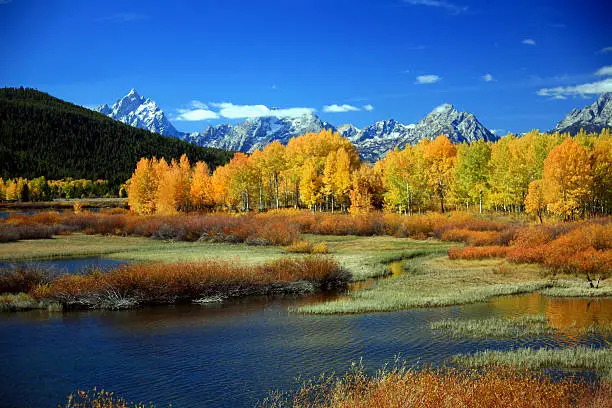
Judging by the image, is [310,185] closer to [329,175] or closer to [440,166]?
[329,175]

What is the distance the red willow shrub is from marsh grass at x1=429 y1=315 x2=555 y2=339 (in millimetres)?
12332

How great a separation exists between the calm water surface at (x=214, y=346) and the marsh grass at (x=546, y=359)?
45.8 inches

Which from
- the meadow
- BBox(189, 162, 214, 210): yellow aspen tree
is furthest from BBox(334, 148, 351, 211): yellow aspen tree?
BBox(189, 162, 214, 210): yellow aspen tree

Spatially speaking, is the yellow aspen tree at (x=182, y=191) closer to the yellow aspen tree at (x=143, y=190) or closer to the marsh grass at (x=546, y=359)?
the yellow aspen tree at (x=143, y=190)

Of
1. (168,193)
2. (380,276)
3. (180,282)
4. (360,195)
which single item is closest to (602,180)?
(360,195)

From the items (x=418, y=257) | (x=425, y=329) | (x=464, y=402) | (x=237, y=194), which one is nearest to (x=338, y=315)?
(x=425, y=329)

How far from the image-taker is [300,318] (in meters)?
25.1

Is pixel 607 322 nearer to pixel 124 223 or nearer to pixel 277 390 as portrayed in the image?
pixel 277 390

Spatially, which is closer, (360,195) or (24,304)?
(24,304)

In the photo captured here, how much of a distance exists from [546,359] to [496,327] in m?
4.75

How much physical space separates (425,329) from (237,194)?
82.6 metres

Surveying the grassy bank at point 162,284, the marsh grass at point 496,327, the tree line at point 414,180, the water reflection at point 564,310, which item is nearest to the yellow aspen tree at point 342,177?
the tree line at point 414,180

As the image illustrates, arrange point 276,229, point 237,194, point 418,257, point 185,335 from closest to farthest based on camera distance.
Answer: point 185,335, point 418,257, point 276,229, point 237,194

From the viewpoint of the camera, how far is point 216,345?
2069 cm
